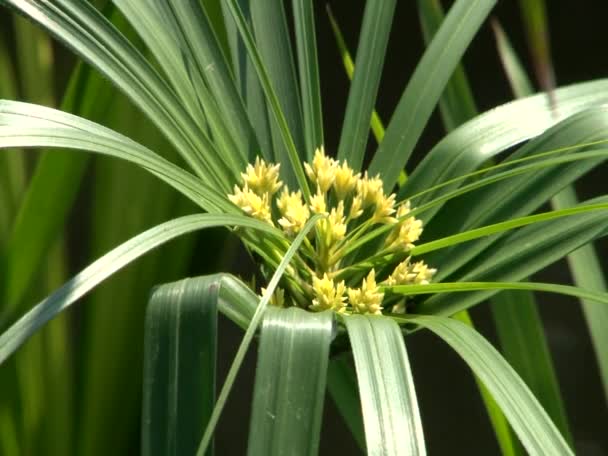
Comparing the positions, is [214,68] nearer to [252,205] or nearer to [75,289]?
[252,205]

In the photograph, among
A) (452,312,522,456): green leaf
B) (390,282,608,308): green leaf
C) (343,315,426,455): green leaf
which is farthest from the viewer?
(452,312,522,456): green leaf

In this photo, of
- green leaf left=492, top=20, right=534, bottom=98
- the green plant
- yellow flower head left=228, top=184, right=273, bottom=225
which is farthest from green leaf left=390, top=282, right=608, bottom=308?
green leaf left=492, top=20, right=534, bottom=98

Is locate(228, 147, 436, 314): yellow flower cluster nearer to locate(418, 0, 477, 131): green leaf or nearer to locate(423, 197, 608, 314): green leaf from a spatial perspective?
locate(423, 197, 608, 314): green leaf

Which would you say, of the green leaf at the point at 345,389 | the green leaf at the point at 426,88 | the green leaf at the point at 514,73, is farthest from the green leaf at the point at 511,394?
the green leaf at the point at 514,73

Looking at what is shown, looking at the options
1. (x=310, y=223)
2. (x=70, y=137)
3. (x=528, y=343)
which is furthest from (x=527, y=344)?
(x=70, y=137)

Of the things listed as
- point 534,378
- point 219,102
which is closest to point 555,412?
point 534,378

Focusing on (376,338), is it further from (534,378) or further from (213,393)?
(534,378)

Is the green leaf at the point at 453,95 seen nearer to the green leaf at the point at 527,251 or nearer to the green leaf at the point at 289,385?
the green leaf at the point at 527,251
